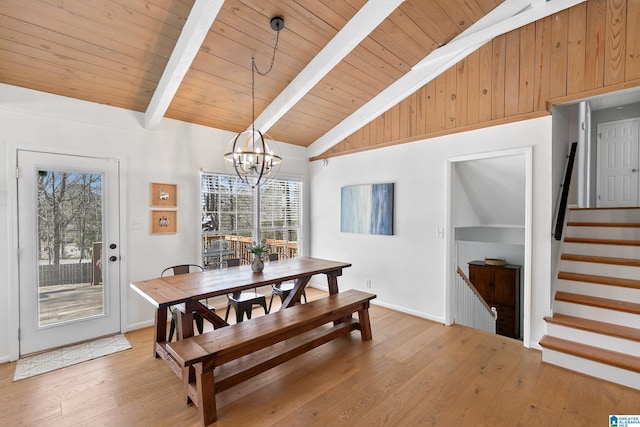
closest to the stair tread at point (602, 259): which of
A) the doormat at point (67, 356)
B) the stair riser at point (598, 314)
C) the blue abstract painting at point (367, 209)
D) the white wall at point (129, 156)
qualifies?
the stair riser at point (598, 314)

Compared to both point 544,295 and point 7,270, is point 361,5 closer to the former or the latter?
point 544,295

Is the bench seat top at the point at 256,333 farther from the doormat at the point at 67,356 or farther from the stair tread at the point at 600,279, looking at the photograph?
the stair tread at the point at 600,279

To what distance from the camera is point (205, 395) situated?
2047 mm

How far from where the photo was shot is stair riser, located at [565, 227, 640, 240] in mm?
3271

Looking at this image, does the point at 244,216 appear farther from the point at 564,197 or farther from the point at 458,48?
the point at 564,197

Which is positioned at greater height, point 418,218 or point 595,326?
point 418,218

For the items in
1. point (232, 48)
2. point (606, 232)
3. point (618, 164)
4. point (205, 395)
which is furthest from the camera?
point (618, 164)

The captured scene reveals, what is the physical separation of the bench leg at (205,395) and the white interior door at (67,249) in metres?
2.08

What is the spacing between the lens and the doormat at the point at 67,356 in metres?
2.69

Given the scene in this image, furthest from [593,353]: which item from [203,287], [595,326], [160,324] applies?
[160,324]

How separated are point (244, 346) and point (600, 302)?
329 centimetres

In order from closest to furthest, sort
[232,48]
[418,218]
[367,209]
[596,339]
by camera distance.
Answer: [596,339] < [232,48] < [418,218] < [367,209]

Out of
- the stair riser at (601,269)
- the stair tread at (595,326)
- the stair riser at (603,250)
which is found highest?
the stair riser at (603,250)

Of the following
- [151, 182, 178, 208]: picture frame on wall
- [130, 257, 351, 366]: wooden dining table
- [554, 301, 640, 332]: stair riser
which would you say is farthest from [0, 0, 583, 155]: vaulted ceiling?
[554, 301, 640, 332]: stair riser
